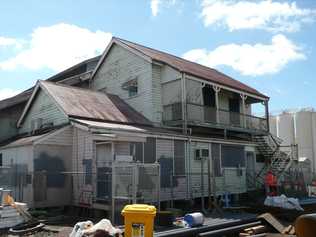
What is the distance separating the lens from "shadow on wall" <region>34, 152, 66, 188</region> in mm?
18281

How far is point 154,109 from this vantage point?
24.0 meters

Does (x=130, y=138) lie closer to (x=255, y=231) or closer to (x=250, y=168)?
(x=255, y=231)

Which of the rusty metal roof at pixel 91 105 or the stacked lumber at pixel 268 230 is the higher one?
the rusty metal roof at pixel 91 105

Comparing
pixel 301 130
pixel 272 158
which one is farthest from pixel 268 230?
pixel 301 130

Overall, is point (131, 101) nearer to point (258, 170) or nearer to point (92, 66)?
point (92, 66)

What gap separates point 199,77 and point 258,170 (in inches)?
369

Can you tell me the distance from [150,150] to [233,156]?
23.0 ft

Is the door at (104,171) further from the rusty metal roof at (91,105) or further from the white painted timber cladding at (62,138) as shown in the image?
the rusty metal roof at (91,105)

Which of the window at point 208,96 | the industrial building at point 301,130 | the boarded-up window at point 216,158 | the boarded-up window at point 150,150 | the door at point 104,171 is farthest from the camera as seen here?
the industrial building at point 301,130

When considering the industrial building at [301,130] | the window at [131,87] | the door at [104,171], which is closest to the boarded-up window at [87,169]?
the door at [104,171]

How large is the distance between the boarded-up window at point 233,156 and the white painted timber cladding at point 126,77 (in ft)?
15.6

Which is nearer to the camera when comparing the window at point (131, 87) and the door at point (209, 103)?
the door at point (209, 103)

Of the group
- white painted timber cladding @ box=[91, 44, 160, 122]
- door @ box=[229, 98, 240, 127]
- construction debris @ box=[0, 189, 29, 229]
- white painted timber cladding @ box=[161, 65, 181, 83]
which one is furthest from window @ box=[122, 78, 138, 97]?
construction debris @ box=[0, 189, 29, 229]

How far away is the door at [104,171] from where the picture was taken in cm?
1627
